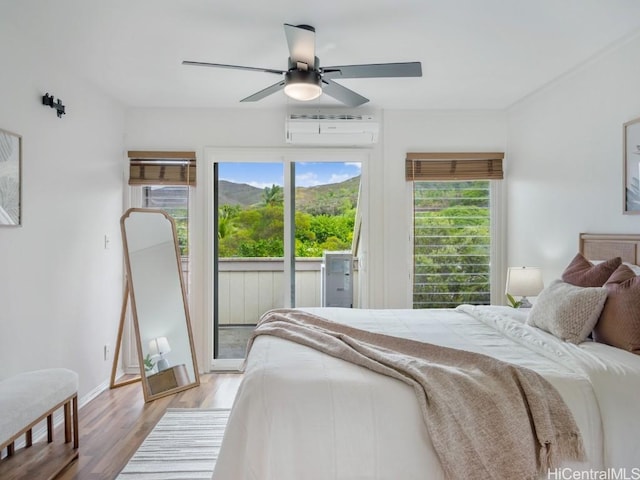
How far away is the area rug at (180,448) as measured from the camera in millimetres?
2474

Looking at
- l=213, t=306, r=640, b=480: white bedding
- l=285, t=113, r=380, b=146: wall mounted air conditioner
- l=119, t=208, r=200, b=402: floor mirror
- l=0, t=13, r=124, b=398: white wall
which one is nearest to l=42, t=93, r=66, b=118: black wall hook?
l=0, t=13, r=124, b=398: white wall

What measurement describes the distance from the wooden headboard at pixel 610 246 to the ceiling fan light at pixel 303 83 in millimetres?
2028

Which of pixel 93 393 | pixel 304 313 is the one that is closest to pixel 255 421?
pixel 304 313

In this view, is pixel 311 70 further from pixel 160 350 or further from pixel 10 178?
pixel 160 350

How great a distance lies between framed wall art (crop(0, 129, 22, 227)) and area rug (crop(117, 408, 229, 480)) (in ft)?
5.17

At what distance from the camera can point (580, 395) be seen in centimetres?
168

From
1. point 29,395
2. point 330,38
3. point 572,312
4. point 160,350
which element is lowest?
point 160,350

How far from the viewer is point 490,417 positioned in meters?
1.58

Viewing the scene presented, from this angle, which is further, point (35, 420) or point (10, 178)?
point (10, 178)

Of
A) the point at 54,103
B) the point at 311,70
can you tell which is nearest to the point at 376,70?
the point at 311,70

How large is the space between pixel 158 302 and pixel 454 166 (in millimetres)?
2999

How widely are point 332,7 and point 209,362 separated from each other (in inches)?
130

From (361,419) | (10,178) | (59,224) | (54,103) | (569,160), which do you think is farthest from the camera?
(569,160)

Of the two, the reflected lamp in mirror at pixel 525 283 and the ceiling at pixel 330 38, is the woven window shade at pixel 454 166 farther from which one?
the reflected lamp in mirror at pixel 525 283
